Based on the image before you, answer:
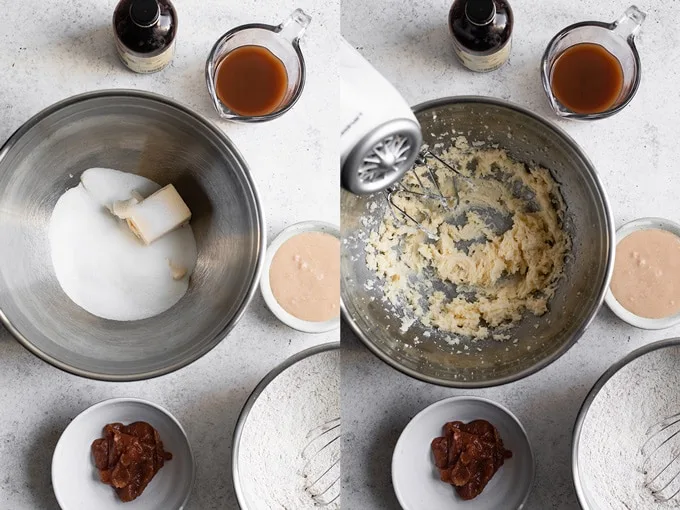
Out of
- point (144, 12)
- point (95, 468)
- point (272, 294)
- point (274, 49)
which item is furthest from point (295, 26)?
point (95, 468)

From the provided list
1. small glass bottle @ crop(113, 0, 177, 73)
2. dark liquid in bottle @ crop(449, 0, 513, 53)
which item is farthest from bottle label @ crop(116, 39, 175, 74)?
dark liquid in bottle @ crop(449, 0, 513, 53)

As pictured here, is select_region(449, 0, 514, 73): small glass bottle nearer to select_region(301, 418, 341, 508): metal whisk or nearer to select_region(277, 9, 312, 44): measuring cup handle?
select_region(277, 9, 312, 44): measuring cup handle

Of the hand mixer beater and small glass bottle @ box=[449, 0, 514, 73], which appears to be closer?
the hand mixer beater

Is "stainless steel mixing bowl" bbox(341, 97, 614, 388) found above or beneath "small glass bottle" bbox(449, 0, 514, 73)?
beneath

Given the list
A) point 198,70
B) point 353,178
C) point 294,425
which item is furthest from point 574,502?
point 198,70

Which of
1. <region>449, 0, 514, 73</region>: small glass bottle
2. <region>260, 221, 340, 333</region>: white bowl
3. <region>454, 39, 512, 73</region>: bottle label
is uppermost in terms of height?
<region>449, 0, 514, 73</region>: small glass bottle

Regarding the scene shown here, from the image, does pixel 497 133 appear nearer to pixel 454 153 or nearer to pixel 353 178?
pixel 454 153

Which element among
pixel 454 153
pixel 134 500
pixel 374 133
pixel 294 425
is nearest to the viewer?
pixel 374 133
